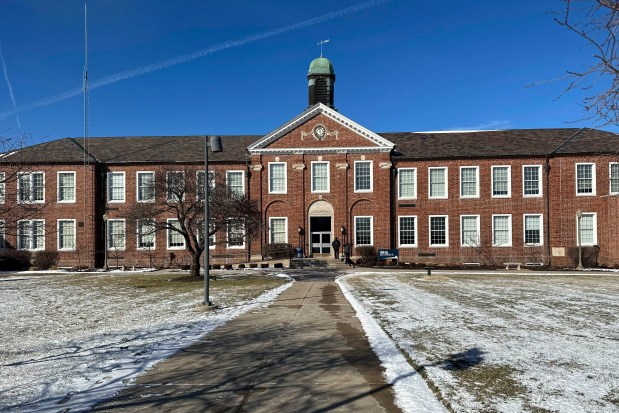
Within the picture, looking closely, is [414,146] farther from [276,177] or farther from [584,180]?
[584,180]

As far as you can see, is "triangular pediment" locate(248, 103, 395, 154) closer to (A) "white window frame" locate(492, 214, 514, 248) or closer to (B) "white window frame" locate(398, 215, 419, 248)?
(B) "white window frame" locate(398, 215, 419, 248)

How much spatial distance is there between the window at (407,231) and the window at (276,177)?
9.84m

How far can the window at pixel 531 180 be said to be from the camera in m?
37.0

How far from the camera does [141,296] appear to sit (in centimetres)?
1764

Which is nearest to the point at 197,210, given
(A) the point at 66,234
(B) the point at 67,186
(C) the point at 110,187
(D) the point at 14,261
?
(C) the point at 110,187

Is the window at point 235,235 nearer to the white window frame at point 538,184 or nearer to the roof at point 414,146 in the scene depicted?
the roof at point 414,146

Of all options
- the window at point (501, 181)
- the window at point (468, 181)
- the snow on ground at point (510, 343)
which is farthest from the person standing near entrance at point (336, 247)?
the snow on ground at point (510, 343)

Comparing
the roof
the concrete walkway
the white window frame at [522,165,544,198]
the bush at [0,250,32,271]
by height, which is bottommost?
the bush at [0,250,32,271]

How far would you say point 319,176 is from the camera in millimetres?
37719

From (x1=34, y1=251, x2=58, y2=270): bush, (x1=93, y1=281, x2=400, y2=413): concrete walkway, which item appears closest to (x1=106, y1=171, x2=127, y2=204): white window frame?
(x1=34, y1=251, x2=58, y2=270): bush

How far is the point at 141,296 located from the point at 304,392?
1294 centimetres

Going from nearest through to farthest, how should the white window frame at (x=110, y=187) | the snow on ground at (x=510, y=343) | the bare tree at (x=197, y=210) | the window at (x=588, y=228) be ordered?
the snow on ground at (x=510, y=343), the bare tree at (x=197, y=210), the window at (x=588, y=228), the white window frame at (x=110, y=187)

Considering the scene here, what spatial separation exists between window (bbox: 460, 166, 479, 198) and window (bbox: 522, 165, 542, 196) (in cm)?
360

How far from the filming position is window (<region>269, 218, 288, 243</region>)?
37594 millimetres
